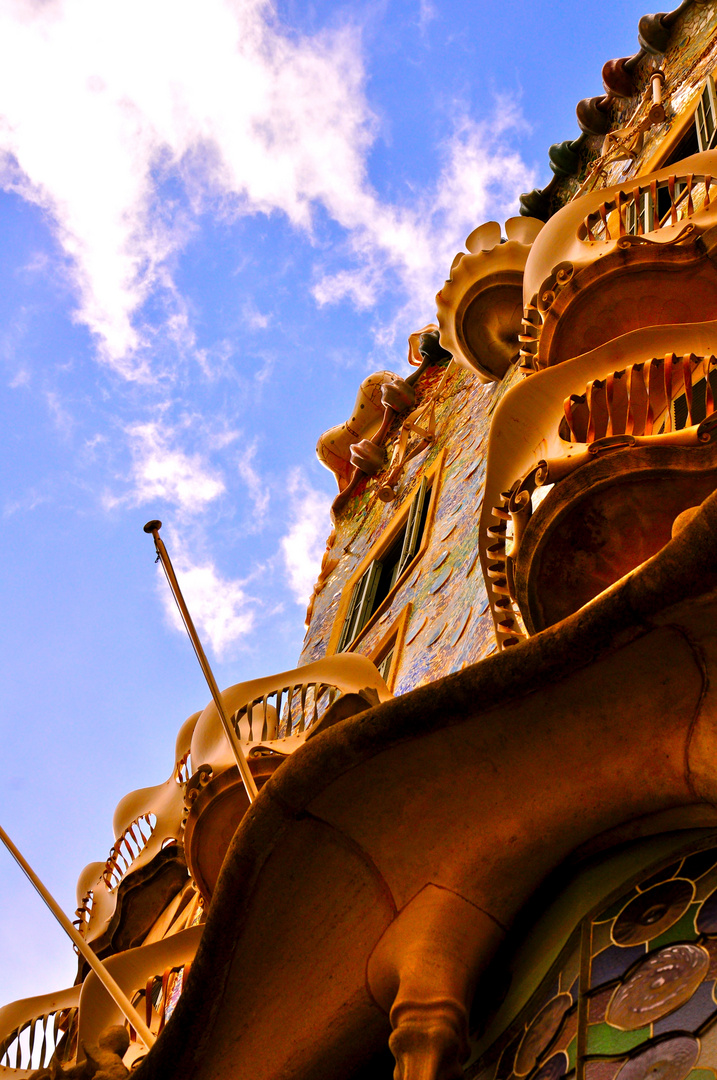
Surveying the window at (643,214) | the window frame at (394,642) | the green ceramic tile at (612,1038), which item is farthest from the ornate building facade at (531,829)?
the window frame at (394,642)

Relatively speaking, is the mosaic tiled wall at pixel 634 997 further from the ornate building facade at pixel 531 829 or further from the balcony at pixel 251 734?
the balcony at pixel 251 734

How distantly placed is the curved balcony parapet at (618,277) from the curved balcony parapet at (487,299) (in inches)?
142

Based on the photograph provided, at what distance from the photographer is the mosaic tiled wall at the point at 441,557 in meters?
8.50

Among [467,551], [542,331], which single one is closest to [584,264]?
[542,331]

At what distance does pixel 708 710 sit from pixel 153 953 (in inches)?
184

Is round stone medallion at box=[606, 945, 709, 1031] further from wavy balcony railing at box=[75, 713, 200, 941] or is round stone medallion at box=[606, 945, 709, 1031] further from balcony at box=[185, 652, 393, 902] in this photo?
wavy balcony railing at box=[75, 713, 200, 941]

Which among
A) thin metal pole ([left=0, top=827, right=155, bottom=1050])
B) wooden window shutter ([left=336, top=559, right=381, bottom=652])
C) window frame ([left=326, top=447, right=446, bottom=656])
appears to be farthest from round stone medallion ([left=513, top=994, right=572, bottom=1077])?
wooden window shutter ([left=336, top=559, right=381, bottom=652])

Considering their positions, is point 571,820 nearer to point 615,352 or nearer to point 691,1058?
point 691,1058

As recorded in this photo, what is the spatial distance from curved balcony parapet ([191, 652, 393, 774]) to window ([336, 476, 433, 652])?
3510 millimetres

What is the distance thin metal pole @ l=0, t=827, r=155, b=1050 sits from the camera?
16.1 ft

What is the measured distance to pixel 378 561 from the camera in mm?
13055

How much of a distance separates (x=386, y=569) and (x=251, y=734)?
5498 mm

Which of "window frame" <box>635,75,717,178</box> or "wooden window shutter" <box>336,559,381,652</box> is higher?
"window frame" <box>635,75,717,178</box>

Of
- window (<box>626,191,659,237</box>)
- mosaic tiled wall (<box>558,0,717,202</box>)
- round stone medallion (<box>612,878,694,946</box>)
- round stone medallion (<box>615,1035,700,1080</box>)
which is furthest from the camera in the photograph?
mosaic tiled wall (<box>558,0,717,202</box>)
